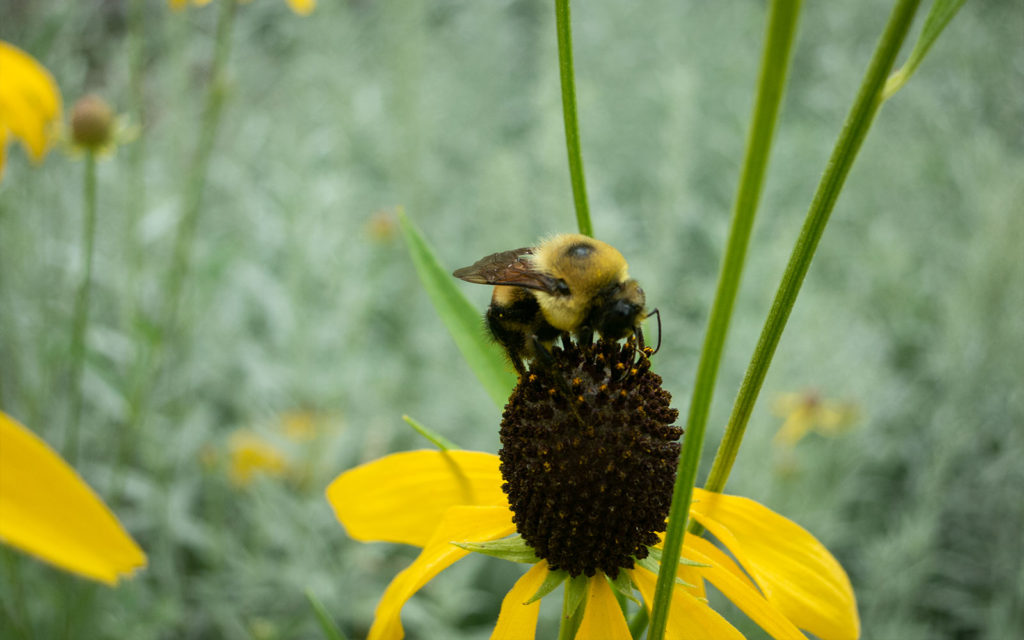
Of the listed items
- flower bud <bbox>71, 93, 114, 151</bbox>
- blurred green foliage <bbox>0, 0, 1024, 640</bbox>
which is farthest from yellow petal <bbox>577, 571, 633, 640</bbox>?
flower bud <bbox>71, 93, 114, 151</bbox>

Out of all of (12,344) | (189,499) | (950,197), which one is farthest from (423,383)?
(950,197)

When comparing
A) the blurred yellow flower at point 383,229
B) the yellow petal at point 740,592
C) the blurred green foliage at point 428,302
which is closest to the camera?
the yellow petal at point 740,592

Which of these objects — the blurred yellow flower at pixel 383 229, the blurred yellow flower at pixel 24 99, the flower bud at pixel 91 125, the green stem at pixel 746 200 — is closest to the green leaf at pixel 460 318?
the green stem at pixel 746 200

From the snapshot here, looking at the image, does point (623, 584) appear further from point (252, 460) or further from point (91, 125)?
point (252, 460)

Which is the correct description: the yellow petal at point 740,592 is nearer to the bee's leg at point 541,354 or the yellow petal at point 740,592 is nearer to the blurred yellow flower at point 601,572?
the blurred yellow flower at point 601,572

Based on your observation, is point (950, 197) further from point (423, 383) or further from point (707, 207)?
point (423, 383)

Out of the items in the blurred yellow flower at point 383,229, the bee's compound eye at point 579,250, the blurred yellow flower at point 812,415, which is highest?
the blurred yellow flower at point 812,415

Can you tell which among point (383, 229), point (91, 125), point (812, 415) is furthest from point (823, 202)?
point (383, 229)
